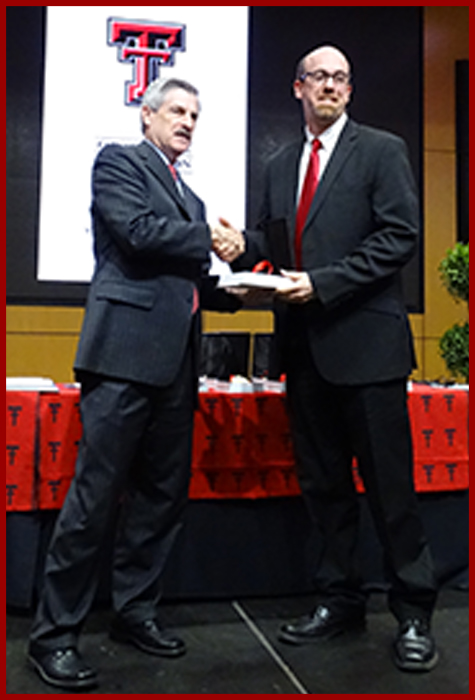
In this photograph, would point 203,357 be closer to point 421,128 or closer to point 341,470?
point 341,470

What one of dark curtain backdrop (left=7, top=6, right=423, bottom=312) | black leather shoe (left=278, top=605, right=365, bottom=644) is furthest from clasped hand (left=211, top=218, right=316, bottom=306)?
dark curtain backdrop (left=7, top=6, right=423, bottom=312)

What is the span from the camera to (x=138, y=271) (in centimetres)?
167

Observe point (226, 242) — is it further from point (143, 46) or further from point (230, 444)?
point (143, 46)

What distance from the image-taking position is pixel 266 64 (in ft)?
13.7

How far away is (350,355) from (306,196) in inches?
18.8

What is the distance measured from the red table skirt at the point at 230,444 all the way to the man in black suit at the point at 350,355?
0.30 m

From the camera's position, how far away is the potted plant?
308 cm

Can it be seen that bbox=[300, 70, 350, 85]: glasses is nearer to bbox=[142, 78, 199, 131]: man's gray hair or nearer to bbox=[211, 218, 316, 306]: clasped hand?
bbox=[142, 78, 199, 131]: man's gray hair

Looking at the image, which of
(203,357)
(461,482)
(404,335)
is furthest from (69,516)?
(461,482)

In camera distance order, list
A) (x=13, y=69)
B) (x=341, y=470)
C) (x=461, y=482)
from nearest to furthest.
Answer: (x=341, y=470)
(x=461, y=482)
(x=13, y=69)

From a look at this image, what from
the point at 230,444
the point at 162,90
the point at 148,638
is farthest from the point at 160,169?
the point at 148,638

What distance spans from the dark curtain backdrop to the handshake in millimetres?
2275

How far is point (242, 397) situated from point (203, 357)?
0.58m

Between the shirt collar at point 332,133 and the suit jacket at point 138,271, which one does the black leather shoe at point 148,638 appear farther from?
the shirt collar at point 332,133
